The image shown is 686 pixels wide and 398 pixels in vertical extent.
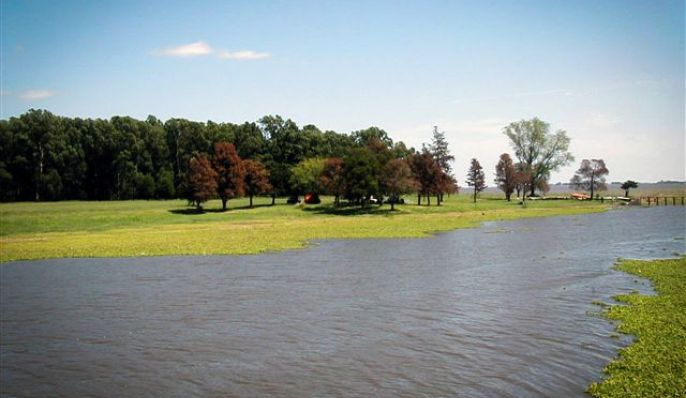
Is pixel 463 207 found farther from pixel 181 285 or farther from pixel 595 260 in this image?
pixel 181 285

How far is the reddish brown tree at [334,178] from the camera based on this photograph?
9428 centimetres

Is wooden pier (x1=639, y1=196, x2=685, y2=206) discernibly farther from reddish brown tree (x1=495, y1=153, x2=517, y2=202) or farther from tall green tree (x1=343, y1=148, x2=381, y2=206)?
tall green tree (x1=343, y1=148, x2=381, y2=206)

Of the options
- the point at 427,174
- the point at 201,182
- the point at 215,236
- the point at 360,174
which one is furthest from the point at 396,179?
the point at 215,236

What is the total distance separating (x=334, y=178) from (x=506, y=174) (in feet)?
187

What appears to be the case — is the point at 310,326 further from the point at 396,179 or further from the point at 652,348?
the point at 396,179

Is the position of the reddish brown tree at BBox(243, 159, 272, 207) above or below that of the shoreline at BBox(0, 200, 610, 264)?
above

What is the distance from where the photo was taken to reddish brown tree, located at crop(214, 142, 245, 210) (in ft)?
302

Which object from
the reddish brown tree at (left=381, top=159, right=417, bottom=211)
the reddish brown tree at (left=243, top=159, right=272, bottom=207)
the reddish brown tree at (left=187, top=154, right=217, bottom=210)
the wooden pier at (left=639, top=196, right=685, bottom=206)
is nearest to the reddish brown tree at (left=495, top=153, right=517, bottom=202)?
the wooden pier at (left=639, top=196, right=685, bottom=206)

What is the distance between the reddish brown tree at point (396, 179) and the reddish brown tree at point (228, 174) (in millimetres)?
25631

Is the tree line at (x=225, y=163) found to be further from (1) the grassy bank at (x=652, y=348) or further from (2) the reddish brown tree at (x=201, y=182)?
(1) the grassy bank at (x=652, y=348)

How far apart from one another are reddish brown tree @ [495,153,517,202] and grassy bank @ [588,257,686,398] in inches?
4345

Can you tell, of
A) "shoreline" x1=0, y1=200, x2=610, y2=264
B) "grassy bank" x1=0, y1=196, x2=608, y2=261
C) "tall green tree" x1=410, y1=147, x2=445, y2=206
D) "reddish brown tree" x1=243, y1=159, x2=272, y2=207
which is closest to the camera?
"shoreline" x1=0, y1=200, x2=610, y2=264

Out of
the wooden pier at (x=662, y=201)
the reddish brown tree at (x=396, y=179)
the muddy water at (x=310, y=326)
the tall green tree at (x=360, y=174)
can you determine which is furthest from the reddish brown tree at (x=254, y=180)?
the wooden pier at (x=662, y=201)

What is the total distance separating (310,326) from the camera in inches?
814
